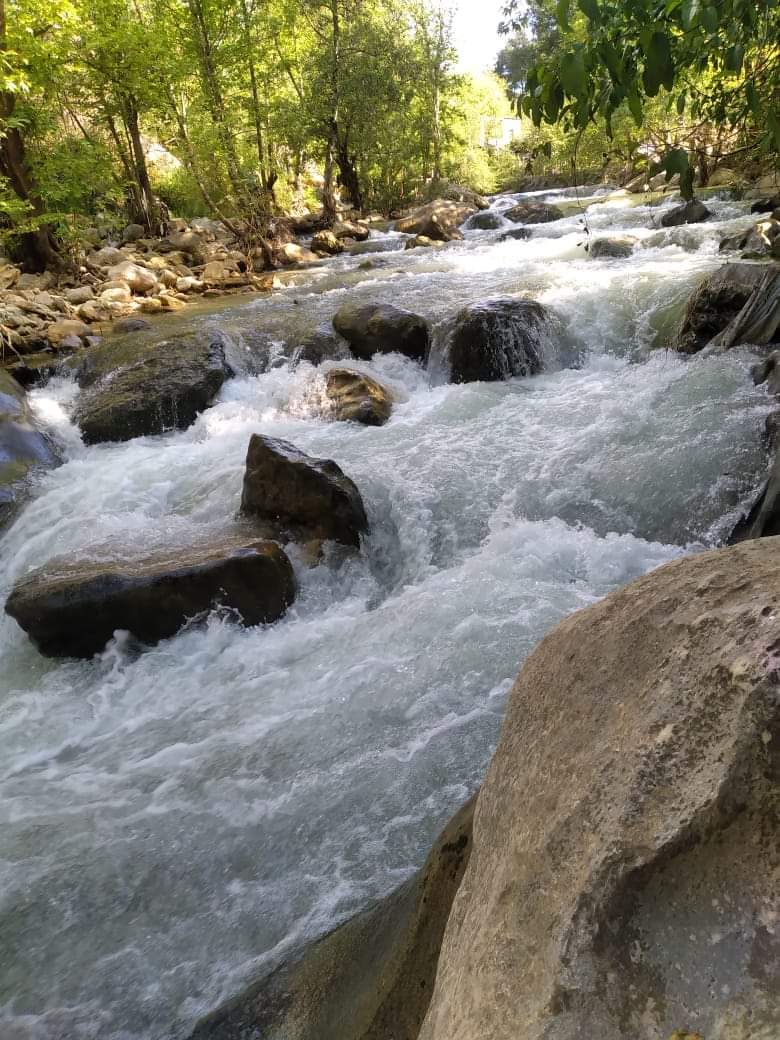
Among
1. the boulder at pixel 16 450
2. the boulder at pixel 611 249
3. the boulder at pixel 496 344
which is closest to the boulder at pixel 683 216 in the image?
the boulder at pixel 611 249

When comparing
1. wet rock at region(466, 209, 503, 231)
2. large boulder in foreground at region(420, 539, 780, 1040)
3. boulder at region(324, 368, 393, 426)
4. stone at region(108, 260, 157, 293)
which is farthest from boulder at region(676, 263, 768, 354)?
wet rock at region(466, 209, 503, 231)

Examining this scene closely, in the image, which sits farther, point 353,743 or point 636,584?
point 353,743

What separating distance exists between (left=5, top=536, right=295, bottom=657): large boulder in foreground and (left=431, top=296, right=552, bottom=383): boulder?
427 centimetres

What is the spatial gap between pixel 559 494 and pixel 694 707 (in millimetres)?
4171

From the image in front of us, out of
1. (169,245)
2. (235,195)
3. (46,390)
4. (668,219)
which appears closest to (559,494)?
(46,390)

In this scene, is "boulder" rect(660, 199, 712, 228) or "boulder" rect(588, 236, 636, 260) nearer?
"boulder" rect(588, 236, 636, 260)

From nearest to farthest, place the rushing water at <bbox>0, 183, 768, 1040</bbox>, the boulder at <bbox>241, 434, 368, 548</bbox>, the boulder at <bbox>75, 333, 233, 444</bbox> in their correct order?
1. the rushing water at <bbox>0, 183, 768, 1040</bbox>
2. the boulder at <bbox>241, 434, 368, 548</bbox>
3. the boulder at <bbox>75, 333, 233, 444</bbox>

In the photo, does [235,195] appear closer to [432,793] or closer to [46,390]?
[46,390]

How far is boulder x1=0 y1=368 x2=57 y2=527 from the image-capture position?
245 inches

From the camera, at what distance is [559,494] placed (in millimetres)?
5086

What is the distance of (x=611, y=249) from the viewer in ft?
36.0

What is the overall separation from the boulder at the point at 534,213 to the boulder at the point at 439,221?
1420mm

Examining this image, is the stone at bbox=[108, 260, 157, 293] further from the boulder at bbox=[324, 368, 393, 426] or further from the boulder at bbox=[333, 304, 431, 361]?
the boulder at bbox=[324, 368, 393, 426]

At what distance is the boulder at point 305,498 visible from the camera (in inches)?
193
